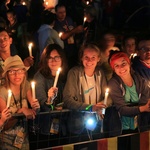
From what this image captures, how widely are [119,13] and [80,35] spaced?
17.2 ft

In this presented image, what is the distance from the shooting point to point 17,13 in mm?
9617

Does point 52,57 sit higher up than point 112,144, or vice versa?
point 52,57

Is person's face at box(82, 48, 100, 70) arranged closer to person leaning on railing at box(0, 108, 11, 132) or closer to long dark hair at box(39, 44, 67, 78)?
long dark hair at box(39, 44, 67, 78)

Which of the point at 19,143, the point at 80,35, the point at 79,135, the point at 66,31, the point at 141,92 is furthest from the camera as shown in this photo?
the point at 80,35

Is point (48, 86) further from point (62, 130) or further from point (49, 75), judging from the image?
point (62, 130)

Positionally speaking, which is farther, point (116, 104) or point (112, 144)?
point (116, 104)

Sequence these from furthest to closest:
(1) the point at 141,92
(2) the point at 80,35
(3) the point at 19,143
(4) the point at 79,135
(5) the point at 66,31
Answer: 1. (2) the point at 80,35
2. (5) the point at 66,31
3. (1) the point at 141,92
4. (4) the point at 79,135
5. (3) the point at 19,143

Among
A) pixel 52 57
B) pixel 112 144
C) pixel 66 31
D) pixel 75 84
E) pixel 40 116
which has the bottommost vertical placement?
pixel 112 144

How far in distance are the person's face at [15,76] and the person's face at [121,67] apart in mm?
1269

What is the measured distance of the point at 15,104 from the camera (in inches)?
220

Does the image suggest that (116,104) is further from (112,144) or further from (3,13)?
(3,13)

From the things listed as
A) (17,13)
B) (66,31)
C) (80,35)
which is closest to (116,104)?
(66,31)

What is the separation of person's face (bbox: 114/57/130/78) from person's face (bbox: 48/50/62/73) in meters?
0.78

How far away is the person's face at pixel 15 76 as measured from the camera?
5641mm
